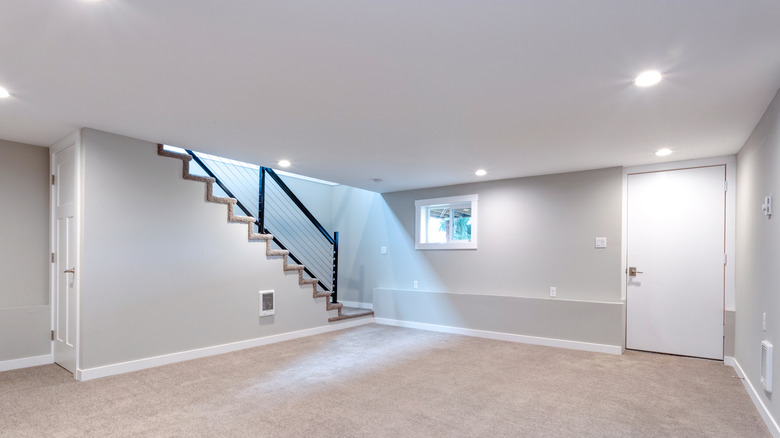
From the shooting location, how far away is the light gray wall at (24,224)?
13.1ft

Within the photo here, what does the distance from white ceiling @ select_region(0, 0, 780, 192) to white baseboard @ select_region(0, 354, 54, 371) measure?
82.3 inches

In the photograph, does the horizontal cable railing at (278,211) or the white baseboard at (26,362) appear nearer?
the white baseboard at (26,362)

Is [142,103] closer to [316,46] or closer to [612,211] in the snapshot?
[316,46]

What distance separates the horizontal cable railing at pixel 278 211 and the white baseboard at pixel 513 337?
1168mm

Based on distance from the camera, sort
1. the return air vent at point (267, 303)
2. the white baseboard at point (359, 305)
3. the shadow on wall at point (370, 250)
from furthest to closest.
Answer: the white baseboard at point (359, 305)
the shadow on wall at point (370, 250)
the return air vent at point (267, 303)

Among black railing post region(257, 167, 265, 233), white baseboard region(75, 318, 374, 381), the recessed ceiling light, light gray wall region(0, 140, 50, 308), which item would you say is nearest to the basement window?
white baseboard region(75, 318, 374, 381)

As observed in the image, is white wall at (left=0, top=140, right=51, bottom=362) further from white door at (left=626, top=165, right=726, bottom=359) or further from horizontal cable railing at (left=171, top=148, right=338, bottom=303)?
white door at (left=626, top=165, right=726, bottom=359)

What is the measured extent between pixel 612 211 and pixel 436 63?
3.66 meters

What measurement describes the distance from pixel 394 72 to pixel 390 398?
92.3 inches

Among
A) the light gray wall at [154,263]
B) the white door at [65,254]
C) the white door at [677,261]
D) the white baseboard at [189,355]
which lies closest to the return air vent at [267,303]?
the light gray wall at [154,263]

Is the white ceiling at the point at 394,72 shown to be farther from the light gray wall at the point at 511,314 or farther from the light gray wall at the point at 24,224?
the light gray wall at the point at 511,314

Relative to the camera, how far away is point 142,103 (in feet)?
9.73

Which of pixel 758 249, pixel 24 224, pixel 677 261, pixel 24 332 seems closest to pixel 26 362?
pixel 24 332

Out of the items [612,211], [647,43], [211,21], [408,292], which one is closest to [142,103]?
[211,21]
